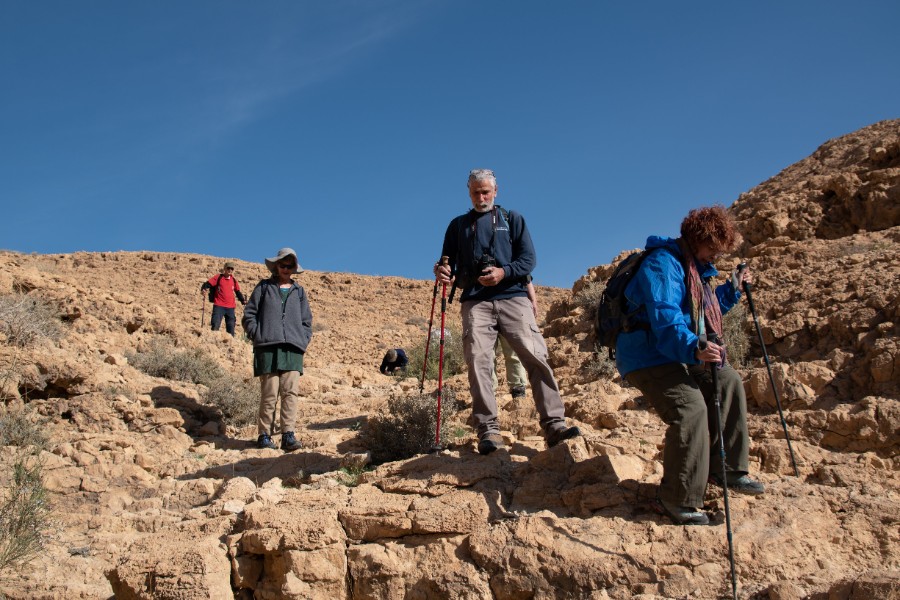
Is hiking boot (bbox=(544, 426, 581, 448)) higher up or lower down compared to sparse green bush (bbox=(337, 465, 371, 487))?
higher up

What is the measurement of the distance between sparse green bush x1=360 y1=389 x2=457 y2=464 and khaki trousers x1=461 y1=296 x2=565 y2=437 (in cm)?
86

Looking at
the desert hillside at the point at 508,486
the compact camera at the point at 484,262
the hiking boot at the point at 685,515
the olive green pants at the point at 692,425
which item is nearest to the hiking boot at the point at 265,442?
the desert hillside at the point at 508,486

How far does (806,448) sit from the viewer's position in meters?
4.66

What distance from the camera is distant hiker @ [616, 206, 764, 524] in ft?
12.2

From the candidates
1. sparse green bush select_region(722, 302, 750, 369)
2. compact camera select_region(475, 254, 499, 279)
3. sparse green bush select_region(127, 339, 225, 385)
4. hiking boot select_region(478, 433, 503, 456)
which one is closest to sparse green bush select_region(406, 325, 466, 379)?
sparse green bush select_region(127, 339, 225, 385)

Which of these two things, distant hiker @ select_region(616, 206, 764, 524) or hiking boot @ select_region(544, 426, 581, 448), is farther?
hiking boot @ select_region(544, 426, 581, 448)

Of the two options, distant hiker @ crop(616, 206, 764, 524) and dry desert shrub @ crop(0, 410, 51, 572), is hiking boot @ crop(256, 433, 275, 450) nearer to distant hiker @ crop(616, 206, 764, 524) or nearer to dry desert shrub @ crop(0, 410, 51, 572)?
dry desert shrub @ crop(0, 410, 51, 572)

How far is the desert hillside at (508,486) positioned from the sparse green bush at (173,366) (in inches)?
17.3

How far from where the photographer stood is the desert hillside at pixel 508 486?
3635 millimetres

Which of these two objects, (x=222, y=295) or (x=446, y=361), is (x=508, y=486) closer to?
(x=446, y=361)

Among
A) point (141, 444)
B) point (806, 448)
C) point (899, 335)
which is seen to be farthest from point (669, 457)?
point (141, 444)

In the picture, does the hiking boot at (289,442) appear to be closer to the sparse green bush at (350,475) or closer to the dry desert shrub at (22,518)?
the sparse green bush at (350,475)

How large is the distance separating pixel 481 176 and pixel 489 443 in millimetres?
1831

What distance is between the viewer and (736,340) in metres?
7.09
